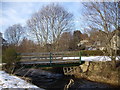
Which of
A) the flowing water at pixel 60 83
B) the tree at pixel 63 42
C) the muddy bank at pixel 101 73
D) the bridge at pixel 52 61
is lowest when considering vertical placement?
the flowing water at pixel 60 83

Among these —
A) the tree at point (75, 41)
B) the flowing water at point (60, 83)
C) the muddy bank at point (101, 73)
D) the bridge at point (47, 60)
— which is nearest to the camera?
the flowing water at point (60, 83)

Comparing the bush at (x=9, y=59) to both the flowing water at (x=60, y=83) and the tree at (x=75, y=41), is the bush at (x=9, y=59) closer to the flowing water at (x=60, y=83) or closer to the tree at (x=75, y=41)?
the flowing water at (x=60, y=83)

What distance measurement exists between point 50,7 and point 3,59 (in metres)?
19.1

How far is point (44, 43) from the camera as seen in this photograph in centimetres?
2733

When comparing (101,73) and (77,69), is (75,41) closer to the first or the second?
(77,69)

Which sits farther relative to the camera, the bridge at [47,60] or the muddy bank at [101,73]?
the bridge at [47,60]

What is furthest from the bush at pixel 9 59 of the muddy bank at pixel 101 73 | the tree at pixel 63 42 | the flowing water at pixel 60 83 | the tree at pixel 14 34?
the tree at pixel 14 34

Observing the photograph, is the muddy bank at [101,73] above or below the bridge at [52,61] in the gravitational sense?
below

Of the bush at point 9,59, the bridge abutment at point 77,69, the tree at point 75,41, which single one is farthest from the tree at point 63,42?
the bush at point 9,59

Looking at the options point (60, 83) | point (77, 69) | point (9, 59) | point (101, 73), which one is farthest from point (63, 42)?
point (9, 59)

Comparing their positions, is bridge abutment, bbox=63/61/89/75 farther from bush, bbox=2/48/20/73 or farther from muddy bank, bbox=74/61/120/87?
bush, bbox=2/48/20/73

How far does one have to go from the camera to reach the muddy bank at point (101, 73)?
12195 mm

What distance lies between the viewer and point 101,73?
43.4ft

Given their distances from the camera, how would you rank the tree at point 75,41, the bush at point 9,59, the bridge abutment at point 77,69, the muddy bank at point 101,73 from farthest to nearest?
the tree at point 75,41 < the bridge abutment at point 77,69 < the muddy bank at point 101,73 < the bush at point 9,59
